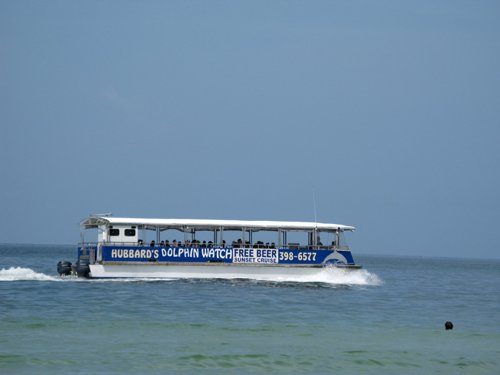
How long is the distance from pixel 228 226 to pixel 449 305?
12776mm

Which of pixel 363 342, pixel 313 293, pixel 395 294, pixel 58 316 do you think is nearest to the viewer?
pixel 363 342

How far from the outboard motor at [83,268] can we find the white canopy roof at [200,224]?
6.84 feet

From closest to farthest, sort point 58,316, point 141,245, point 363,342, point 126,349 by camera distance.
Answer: point 126,349
point 363,342
point 58,316
point 141,245

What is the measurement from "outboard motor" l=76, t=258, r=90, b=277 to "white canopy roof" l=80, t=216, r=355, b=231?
6.84 feet

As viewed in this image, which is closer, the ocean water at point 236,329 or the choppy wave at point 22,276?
the ocean water at point 236,329

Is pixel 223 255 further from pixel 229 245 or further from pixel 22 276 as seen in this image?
pixel 22 276

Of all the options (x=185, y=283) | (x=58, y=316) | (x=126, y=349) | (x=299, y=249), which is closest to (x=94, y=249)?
(x=185, y=283)

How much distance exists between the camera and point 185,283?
43.2 metres

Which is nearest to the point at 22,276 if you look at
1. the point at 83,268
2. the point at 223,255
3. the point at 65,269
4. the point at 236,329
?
the point at 65,269

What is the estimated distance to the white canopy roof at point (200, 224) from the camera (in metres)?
44.0

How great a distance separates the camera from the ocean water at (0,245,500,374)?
885 inches

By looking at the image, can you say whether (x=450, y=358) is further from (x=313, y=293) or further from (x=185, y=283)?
(x=185, y=283)

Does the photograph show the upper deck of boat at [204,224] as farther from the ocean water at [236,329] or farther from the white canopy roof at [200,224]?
the ocean water at [236,329]

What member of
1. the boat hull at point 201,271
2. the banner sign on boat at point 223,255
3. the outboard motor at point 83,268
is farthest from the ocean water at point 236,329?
the banner sign on boat at point 223,255
